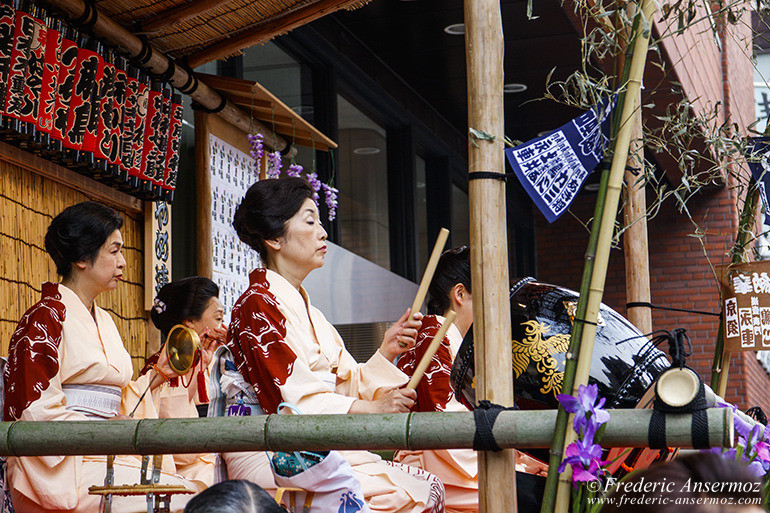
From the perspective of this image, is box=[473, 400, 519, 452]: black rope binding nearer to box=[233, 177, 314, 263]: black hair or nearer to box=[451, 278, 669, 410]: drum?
box=[451, 278, 669, 410]: drum

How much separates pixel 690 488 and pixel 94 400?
8.79 ft

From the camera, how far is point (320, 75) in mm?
7023

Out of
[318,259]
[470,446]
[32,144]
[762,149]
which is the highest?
[32,144]

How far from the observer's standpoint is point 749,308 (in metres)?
3.17

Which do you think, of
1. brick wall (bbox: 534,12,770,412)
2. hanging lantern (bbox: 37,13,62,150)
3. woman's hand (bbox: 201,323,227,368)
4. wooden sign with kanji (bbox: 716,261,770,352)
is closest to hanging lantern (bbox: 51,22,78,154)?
hanging lantern (bbox: 37,13,62,150)

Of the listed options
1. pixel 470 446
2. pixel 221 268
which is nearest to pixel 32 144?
pixel 221 268

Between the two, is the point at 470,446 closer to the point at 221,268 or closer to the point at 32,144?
the point at 32,144

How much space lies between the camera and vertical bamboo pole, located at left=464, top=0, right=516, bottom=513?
7.71 feet

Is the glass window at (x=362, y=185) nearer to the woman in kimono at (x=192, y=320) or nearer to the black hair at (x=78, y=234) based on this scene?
the woman in kimono at (x=192, y=320)

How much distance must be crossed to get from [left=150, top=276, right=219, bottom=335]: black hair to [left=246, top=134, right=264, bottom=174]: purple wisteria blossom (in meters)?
1.20

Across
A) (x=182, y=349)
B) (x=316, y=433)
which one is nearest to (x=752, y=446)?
(x=316, y=433)

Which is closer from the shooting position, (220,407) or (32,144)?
(220,407)

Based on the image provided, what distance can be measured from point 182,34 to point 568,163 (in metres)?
2.88

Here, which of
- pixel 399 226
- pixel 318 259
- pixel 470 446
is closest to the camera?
pixel 470 446
